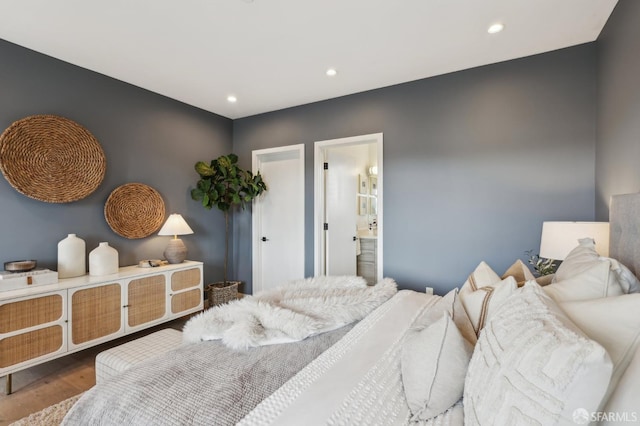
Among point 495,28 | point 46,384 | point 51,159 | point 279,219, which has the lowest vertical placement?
point 46,384

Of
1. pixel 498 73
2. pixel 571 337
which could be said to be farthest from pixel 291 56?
pixel 571 337

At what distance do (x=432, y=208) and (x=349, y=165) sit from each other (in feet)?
5.23

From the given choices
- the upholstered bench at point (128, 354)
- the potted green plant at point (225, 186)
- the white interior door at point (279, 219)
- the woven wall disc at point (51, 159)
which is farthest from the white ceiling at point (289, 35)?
the upholstered bench at point (128, 354)

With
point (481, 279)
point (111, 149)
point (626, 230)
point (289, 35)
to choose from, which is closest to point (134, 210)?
point (111, 149)

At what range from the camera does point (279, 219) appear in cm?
386

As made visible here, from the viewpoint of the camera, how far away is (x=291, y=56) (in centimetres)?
248

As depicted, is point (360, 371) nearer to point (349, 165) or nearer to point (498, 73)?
point (498, 73)

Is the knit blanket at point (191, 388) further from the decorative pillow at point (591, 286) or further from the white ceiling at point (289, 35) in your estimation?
the white ceiling at point (289, 35)

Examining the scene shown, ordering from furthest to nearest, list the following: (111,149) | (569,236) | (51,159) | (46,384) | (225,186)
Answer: (225,186) → (111,149) → (51,159) → (46,384) → (569,236)

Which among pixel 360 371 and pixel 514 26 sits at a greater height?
pixel 514 26

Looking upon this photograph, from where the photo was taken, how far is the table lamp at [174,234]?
3053mm

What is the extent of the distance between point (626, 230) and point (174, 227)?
353 centimetres

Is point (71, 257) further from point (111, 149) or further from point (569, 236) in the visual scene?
point (569, 236)

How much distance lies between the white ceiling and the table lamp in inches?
59.0
